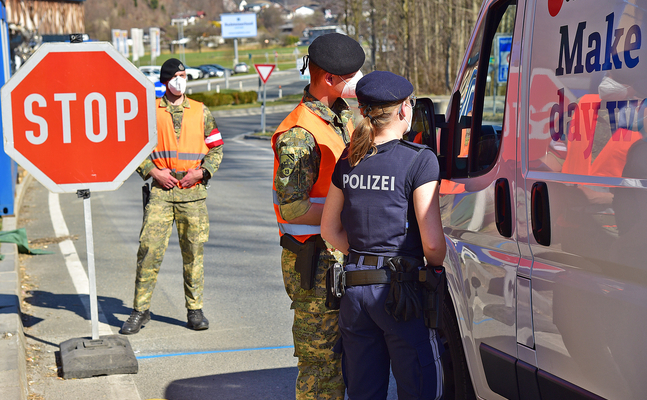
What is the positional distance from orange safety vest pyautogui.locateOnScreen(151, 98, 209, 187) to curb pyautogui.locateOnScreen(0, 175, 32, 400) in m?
1.48

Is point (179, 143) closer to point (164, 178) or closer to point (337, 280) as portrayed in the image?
point (164, 178)

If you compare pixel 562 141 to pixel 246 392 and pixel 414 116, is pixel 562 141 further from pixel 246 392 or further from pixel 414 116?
pixel 246 392

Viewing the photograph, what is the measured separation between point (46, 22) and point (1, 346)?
142 ft

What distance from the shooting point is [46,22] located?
142 feet

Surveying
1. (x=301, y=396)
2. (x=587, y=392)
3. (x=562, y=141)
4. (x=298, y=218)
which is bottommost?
(x=301, y=396)

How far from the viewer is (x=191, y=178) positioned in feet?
17.6

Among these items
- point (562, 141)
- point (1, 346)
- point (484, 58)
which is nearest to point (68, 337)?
point (1, 346)

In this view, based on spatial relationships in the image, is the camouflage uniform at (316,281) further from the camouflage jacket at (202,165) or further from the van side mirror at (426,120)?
the camouflage jacket at (202,165)

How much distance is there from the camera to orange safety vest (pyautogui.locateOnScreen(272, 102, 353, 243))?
309 centimetres

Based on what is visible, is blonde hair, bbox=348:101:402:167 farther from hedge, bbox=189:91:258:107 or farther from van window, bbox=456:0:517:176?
hedge, bbox=189:91:258:107

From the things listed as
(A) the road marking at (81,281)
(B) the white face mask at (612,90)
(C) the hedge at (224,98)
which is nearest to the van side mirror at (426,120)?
(B) the white face mask at (612,90)

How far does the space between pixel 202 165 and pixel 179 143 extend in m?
0.24

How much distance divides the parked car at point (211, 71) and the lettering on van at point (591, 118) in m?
73.6

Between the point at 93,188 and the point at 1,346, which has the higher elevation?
the point at 93,188
